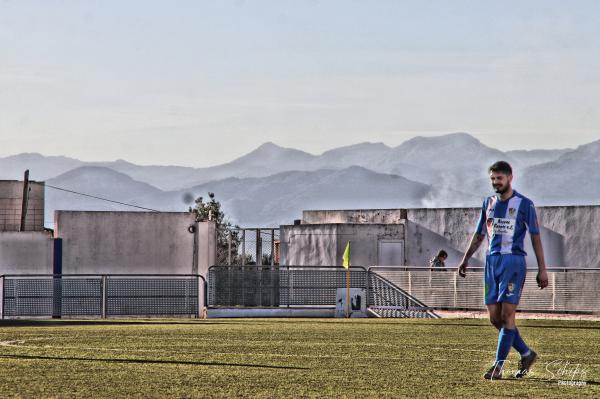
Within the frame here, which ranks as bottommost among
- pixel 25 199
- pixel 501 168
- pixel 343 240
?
pixel 501 168

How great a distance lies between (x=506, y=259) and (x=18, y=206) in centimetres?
4281

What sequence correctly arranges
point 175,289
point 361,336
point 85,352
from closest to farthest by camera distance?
point 85,352 → point 361,336 → point 175,289

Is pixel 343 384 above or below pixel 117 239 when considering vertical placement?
below

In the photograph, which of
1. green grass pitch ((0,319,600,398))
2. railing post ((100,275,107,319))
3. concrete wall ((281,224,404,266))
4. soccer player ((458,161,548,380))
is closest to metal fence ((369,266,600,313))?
railing post ((100,275,107,319))

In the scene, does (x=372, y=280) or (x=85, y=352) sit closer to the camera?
(x=85, y=352)

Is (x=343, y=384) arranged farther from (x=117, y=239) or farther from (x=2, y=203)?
(x=2, y=203)

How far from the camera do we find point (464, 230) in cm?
4816

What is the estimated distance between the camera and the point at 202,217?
279ft

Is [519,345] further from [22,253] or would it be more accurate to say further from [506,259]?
[22,253]

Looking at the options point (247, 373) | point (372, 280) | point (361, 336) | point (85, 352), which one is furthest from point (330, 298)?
point (247, 373)

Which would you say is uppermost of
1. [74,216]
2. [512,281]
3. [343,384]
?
[74,216]

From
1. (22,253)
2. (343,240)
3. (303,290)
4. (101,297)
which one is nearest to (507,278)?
(101,297)

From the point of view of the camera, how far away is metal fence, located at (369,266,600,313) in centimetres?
3247

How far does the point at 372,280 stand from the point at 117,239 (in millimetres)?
15867
